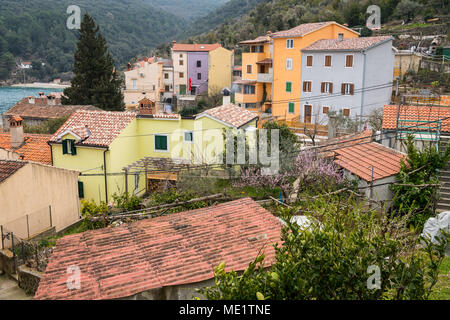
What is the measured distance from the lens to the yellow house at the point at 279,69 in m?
40.5

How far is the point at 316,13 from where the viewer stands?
67625 mm

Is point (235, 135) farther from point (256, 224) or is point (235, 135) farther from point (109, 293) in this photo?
point (109, 293)

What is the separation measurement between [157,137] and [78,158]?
14.6 feet

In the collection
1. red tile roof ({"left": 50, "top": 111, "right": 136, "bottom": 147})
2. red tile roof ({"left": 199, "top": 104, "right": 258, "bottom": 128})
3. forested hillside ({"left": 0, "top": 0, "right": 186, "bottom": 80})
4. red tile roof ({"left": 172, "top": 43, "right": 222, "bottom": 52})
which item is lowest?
A: red tile roof ({"left": 50, "top": 111, "right": 136, "bottom": 147})

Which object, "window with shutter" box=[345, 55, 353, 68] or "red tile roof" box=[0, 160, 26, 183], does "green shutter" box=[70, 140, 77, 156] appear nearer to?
"red tile roof" box=[0, 160, 26, 183]

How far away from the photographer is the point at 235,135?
20625 mm

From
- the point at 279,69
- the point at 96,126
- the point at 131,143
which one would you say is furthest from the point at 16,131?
the point at 279,69

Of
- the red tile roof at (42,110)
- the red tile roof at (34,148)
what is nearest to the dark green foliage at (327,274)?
the red tile roof at (34,148)

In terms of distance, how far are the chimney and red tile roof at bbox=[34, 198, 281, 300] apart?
16016 millimetres

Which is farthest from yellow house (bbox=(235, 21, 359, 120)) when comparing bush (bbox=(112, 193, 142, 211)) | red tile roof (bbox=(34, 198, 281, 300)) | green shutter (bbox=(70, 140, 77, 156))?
red tile roof (bbox=(34, 198, 281, 300))

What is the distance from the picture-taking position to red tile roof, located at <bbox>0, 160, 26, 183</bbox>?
15.3 m

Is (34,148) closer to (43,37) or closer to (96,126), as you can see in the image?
(96,126)

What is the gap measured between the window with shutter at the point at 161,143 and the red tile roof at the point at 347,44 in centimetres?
1928

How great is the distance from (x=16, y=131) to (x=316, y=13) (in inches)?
2155
